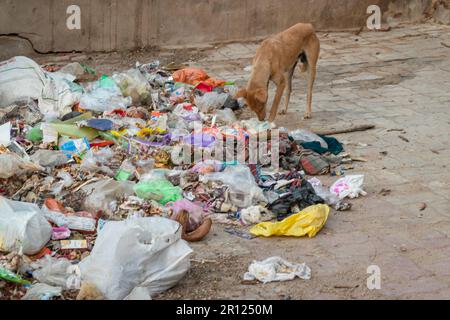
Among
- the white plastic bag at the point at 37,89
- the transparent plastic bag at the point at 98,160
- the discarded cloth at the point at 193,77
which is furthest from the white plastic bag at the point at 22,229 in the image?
the discarded cloth at the point at 193,77

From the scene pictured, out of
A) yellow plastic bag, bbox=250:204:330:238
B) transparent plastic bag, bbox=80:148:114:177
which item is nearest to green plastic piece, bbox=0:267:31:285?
yellow plastic bag, bbox=250:204:330:238

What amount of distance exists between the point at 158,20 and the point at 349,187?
220 inches

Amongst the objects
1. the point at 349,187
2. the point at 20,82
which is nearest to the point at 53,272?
the point at 349,187

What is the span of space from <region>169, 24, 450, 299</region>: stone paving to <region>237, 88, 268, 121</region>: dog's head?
0.52 meters

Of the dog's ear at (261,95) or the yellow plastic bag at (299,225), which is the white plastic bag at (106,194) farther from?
the dog's ear at (261,95)

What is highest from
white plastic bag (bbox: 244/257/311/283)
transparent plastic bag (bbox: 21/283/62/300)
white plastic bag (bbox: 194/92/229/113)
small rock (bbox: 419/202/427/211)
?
white plastic bag (bbox: 194/92/229/113)

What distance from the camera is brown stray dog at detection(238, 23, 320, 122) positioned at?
A: 27.4 feet

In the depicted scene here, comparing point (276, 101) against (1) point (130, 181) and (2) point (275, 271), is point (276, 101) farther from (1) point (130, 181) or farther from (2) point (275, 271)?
(2) point (275, 271)

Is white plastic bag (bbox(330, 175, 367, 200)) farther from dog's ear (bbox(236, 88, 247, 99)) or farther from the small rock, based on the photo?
dog's ear (bbox(236, 88, 247, 99))

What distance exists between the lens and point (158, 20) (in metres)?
11.4

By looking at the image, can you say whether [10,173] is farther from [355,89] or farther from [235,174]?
[355,89]

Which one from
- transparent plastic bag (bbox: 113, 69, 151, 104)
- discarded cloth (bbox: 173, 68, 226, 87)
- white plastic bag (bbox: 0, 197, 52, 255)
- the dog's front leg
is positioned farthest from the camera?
discarded cloth (bbox: 173, 68, 226, 87)

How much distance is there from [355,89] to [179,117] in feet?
8.96

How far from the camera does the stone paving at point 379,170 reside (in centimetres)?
521
